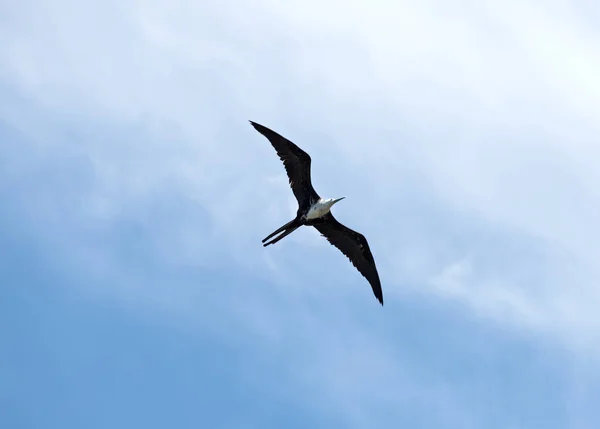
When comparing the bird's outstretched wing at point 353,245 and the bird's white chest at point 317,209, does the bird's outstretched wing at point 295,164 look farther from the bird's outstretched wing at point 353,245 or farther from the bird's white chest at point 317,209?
the bird's outstretched wing at point 353,245

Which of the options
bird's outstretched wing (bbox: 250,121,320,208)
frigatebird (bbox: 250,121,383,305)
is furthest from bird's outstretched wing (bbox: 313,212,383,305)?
bird's outstretched wing (bbox: 250,121,320,208)

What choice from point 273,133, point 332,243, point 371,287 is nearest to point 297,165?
point 273,133

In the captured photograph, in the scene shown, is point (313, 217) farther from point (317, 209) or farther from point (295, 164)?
point (295, 164)

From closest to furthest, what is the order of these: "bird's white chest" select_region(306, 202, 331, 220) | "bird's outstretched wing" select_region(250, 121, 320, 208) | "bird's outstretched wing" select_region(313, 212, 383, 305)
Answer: "bird's outstretched wing" select_region(250, 121, 320, 208) < "bird's white chest" select_region(306, 202, 331, 220) < "bird's outstretched wing" select_region(313, 212, 383, 305)

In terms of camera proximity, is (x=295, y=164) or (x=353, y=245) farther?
(x=353, y=245)

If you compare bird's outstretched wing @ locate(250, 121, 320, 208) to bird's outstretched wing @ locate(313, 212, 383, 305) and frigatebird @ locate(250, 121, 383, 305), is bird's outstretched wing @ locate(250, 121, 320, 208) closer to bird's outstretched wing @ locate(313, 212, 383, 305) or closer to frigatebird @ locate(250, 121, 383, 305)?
frigatebird @ locate(250, 121, 383, 305)

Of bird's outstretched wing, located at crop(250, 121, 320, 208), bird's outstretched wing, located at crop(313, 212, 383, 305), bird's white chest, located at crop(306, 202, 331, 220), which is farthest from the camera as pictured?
bird's outstretched wing, located at crop(313, 212, 383, 305)

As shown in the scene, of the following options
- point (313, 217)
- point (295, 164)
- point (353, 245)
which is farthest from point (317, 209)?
point (353, 245)

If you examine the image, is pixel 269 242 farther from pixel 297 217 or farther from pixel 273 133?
pixel 273 133
